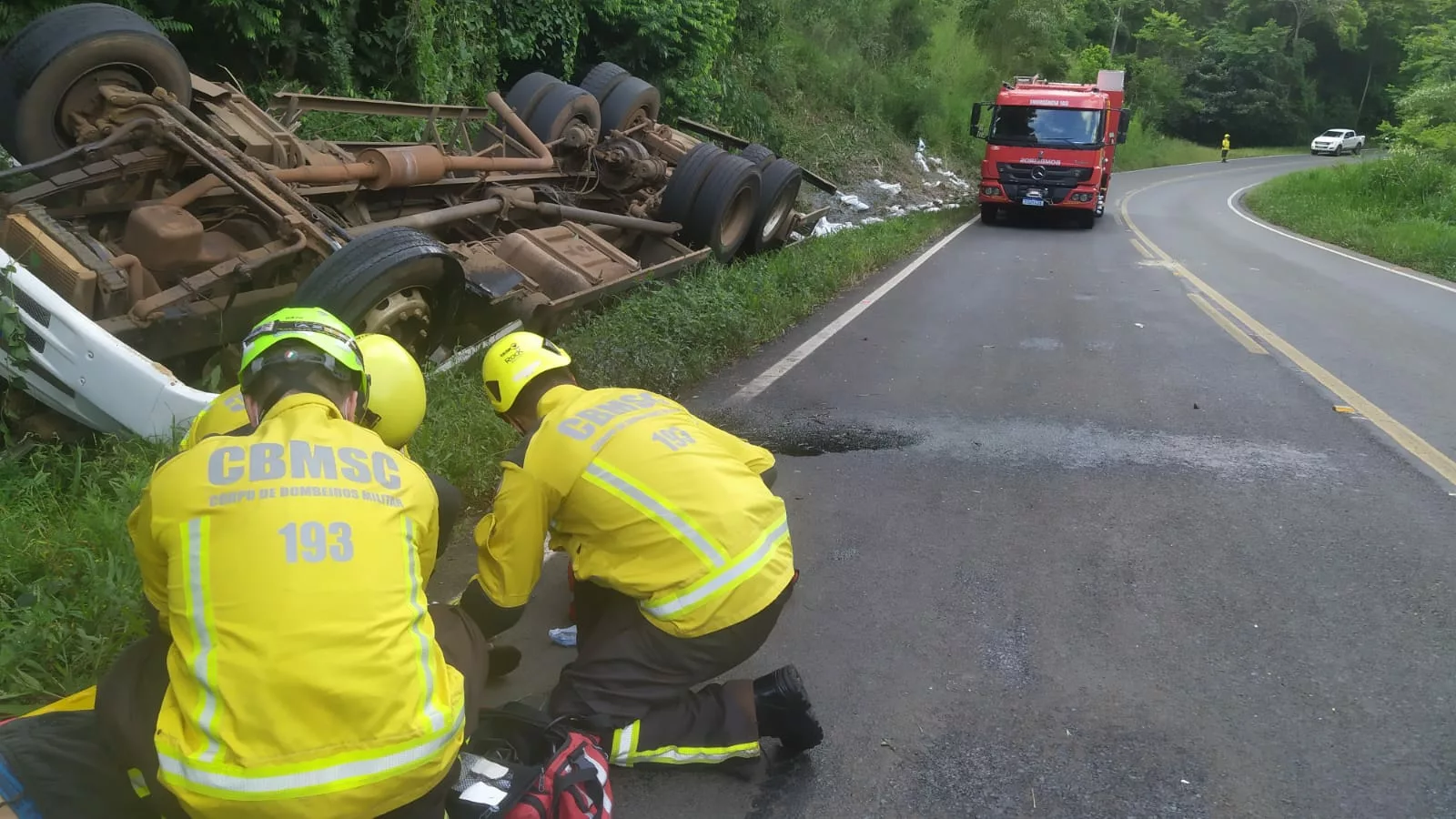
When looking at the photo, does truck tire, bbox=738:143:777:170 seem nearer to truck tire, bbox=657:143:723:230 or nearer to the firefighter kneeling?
truck tire, bbox=657:143:723:230

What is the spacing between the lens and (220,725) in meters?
2.08

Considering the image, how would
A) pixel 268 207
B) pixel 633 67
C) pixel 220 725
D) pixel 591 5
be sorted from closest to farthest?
pixel 220 725, pixel 268 207, pixel 591 5, pixel 633 67

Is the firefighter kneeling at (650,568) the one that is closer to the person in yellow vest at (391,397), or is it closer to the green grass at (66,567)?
the person in yellow vest at (391,397)

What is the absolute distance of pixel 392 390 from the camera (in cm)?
343

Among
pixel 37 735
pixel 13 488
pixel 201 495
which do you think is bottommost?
pixel 13 488

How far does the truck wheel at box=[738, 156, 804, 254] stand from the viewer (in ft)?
33.9

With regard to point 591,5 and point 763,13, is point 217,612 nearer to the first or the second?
point 591,5

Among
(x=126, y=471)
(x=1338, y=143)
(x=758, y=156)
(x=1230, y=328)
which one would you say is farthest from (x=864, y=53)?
(x=1338, y=143)

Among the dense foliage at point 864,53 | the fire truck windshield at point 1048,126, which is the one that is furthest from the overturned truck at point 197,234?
the fire truck windshield at point 1048,126

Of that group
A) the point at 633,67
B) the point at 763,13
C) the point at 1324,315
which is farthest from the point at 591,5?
the point at 1324,315

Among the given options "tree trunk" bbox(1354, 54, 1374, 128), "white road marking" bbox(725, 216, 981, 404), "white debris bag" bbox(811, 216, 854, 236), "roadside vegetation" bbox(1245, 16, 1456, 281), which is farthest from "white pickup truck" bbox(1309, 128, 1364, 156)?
"white road marking" bbox(725, 216, 981, 404)

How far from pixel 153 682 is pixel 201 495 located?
512 millimetres

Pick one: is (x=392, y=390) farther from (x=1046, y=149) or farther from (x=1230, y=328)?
(x=1046, y=149)

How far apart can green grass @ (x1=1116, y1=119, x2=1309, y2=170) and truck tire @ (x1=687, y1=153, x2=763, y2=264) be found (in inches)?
1560
